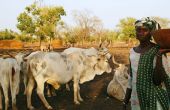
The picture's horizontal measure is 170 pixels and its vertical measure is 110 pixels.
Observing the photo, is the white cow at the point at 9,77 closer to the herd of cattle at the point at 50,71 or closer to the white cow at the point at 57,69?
the herd of cattle at the point at 50,71

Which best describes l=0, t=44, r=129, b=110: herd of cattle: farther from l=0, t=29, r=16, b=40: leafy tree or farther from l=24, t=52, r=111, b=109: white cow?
l=0, t=29, r=16, b=40: leafy tree

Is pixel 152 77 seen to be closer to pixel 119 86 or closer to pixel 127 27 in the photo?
pixel 119 86

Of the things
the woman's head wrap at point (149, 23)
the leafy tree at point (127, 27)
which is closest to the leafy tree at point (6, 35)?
the leafy tree at point (127, 27)

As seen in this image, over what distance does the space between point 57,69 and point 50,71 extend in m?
Answer: 0.26

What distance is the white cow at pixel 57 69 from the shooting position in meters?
9.82

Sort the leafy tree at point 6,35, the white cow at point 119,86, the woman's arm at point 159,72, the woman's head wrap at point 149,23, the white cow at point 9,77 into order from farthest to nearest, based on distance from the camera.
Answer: the leafy tree at point 6,35
the white cow at point 119,86
the white cow at point 9,77
the woman's head wrap at point 149,23
the woman's arm at point 159,72

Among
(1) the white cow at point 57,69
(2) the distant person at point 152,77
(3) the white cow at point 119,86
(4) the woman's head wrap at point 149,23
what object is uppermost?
(4) the woman's head wrap at point 149,23

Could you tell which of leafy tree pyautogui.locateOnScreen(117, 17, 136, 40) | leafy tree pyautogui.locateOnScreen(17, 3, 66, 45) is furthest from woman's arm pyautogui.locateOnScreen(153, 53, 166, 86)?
leafy tree pyautogui.locateOnScreen(117, 17, 136, 40)

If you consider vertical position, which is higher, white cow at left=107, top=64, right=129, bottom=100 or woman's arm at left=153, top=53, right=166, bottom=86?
woman's arm at left=153, top=53, right=166, bottom=86

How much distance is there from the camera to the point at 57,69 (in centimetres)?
1016

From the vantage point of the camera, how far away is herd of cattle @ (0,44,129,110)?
29.1 feet

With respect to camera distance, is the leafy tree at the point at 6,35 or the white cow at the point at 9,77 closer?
the white cow at the point at 9,77

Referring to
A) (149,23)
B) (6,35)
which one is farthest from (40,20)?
(149,23)

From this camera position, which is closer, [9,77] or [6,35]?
[9,77]
